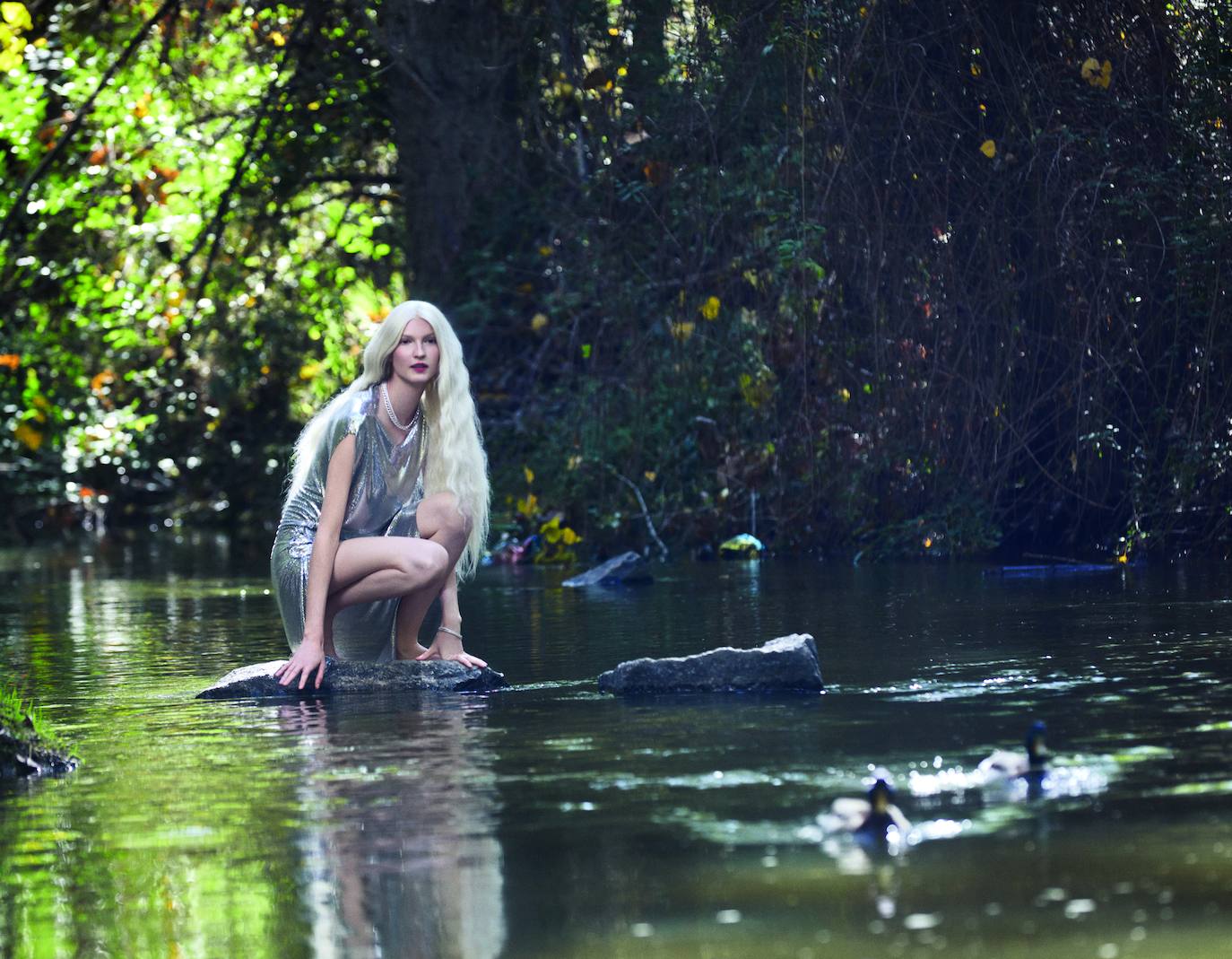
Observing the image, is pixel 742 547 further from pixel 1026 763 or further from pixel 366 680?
pixel 1026 763

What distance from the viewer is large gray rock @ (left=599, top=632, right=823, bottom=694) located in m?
6.93

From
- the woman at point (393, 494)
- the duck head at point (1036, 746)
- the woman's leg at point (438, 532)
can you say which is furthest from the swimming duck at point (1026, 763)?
the woman's leg at point (438, 532)

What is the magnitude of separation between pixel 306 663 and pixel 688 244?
772cm

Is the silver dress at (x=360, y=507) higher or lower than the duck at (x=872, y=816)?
higher

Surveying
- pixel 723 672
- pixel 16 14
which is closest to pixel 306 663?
pixel 723 672

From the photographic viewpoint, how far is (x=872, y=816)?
4.39 m

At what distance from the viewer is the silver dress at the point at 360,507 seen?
7547 millimetres

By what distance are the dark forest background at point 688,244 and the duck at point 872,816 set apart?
26.6 ft

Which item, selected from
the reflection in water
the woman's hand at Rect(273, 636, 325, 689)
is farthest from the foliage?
the woman's hand at Rect(273, 636, 325, 689)

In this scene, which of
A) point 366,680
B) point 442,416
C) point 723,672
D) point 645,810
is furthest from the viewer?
point 442,416

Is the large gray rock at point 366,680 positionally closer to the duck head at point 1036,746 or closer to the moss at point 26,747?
the moss at point 26,747

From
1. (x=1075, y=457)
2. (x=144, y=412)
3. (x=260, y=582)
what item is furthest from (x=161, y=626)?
(x=144, y=412)

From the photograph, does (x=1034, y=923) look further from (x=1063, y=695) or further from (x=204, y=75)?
(x=204, y=75)

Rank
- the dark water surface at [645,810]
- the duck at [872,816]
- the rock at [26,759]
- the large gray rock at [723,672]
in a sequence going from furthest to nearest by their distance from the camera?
the large gray rock at [723,672] → the rock at [26,759] → the duck at [872,816] → the dark water surface at [645,810]
